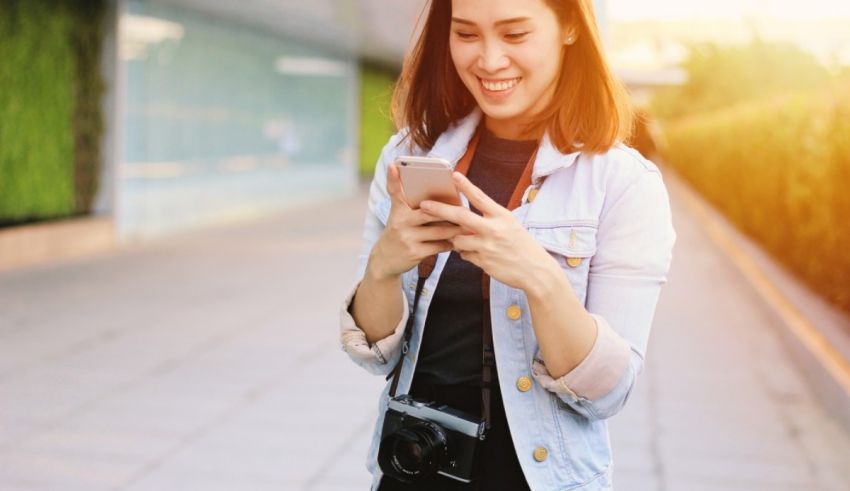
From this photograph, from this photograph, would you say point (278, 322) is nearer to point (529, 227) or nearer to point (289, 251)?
point (289, 251)

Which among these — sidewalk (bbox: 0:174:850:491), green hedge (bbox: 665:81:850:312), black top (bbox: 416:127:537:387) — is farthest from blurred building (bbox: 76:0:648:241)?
black top (bbox: 416:127:537:387)

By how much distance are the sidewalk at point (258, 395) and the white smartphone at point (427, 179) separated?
2.93 m

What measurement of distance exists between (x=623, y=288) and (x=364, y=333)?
437 millimetres

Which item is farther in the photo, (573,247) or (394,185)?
(573,247)

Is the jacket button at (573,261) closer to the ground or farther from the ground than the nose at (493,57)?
closer to the ground

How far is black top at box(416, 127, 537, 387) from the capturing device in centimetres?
177

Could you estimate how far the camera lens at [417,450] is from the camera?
1677 mm

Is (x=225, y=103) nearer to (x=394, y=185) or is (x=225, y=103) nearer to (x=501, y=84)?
(x=501, y=84)

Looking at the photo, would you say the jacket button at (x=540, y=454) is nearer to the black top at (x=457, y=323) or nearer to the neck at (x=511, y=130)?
the black top at (x=457, y=323)

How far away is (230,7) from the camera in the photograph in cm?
1485

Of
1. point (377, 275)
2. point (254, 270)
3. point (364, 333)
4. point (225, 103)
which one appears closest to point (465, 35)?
point (377, 275)

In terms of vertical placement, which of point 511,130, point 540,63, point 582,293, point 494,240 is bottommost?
point 582,293

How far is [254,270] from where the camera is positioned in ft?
35.0

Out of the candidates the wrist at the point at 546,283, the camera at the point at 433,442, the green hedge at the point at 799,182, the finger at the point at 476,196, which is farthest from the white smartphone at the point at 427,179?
the green hedge at the point at 799,182
